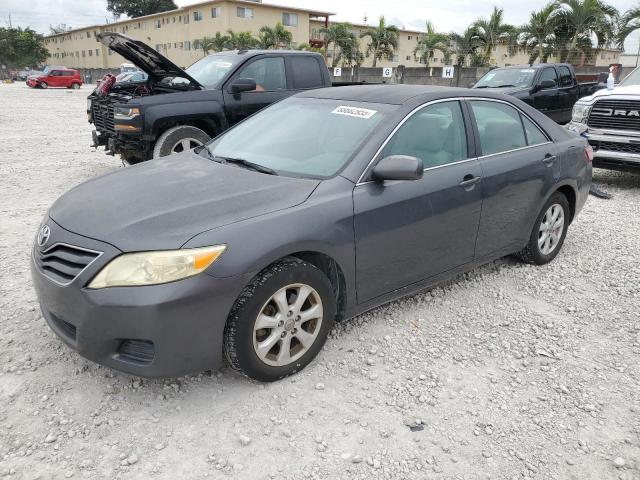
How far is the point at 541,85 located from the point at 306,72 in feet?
21.5

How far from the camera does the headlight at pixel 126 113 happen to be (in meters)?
6.85

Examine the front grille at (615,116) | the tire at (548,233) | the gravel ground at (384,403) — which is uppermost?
the front grille at (615,116)

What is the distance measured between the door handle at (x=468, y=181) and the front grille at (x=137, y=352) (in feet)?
7.49

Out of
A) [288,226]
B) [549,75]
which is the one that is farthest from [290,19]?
[288,226]

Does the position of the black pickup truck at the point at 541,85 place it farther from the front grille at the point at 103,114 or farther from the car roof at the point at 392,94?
the car roof at the point at 392,94

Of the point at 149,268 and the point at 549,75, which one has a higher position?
the point at 549,75

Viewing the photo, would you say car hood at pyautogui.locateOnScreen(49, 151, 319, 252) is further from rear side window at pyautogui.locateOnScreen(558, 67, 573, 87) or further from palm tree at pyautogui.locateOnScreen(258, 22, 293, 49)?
palm tree at pyautogui.locateOnScreen(258, 22, 293, 49)

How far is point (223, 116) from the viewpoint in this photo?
7.36m

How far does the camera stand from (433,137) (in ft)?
12.0

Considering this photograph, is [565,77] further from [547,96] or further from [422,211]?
[422,211]

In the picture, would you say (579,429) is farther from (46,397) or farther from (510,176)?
(46,397)

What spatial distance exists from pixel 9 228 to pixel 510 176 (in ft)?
16.0

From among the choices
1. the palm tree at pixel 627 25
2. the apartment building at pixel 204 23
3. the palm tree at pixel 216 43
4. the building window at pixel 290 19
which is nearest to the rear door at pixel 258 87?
the palm tree at pixel 627 25

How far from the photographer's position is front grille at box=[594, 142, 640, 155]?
285 inches
